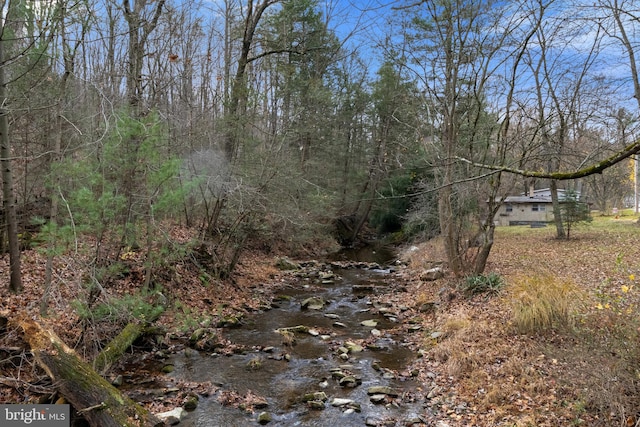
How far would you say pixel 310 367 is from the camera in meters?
6.95

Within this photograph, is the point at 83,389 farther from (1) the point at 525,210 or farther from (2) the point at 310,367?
(1) the point at 525,210

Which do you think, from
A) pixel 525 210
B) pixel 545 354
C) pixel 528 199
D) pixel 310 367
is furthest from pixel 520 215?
pixel 310 367

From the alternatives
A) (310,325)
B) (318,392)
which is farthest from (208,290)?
(318,392)

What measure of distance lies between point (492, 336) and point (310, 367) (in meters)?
3.23

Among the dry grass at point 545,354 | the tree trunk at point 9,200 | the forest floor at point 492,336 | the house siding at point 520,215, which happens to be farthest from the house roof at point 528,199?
the tree trunk at point 9,200

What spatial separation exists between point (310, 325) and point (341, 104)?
16847 millimetres

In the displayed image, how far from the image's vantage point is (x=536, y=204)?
32062mm

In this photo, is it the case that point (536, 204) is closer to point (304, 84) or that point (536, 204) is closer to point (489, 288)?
point (304, 84)

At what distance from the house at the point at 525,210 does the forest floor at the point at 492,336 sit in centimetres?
2216

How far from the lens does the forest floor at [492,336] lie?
4496 mm

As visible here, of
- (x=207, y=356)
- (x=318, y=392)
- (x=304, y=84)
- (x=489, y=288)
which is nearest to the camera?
(x=318, y=392)

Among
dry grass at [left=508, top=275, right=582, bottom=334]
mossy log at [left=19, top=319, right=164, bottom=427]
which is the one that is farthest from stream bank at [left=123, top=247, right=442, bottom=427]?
dry grass at [left=508, top=275, right=582, bottom=334]

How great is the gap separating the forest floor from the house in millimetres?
22162

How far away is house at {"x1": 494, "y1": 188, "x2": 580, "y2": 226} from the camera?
104ft
